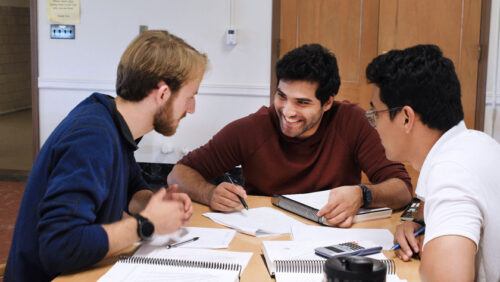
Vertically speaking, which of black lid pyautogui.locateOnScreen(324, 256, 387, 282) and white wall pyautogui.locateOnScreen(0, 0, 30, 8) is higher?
white wall pyautogui.locateOnScreen(0, 0, 30, 8)

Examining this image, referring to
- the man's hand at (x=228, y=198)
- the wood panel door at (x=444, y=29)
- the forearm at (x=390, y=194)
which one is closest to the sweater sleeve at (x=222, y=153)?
the man's hand at (x=228, y=198)

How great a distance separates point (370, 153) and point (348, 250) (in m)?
0.87

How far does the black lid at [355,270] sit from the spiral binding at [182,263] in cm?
62

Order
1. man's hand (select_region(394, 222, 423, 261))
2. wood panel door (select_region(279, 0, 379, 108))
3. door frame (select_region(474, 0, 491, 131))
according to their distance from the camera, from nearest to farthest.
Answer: man's hand (select_region(394, 222, 423, 261)) < door frame (select_region(474, 0, 491, 131)) < wood panel door (select_region(279, 0, 379, 108))

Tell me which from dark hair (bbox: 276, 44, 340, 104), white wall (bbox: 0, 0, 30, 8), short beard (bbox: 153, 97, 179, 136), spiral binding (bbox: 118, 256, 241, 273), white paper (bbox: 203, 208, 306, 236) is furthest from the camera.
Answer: white wall (bbox: 0, 0, 30, 8)

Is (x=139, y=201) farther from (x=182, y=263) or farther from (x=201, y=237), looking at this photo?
(x=182, y=263)

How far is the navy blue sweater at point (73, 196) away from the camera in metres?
1.39

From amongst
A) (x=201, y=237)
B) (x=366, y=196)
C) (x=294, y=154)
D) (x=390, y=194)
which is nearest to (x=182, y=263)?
(x=201, y=237)

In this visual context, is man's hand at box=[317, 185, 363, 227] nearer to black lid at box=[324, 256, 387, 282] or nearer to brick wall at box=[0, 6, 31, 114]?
black lid at box=[324, 256, 387, 282]

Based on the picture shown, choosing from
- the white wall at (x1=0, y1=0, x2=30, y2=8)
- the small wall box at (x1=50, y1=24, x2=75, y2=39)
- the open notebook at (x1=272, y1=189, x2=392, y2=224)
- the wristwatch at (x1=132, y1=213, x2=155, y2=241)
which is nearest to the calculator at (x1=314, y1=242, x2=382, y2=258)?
the open notebook at (x1=272, y1=189, x2=392, y2=224)

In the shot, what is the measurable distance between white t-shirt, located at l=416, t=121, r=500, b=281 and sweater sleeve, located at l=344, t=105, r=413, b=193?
0.96m

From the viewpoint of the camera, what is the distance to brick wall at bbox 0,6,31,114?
348 inches

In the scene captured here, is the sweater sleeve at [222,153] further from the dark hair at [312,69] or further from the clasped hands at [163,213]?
the clasped hands at [163,213]

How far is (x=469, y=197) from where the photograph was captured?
4.12ft
